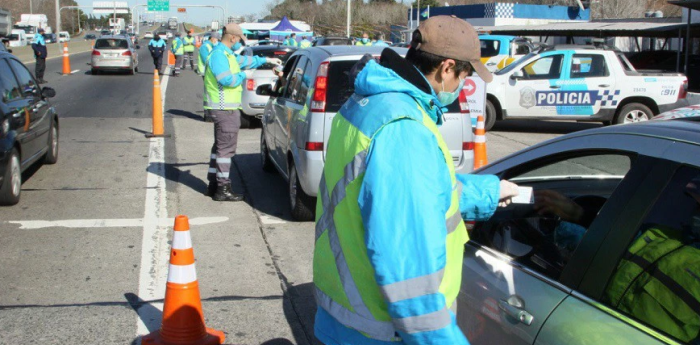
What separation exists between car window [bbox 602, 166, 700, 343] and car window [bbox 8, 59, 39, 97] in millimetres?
8230

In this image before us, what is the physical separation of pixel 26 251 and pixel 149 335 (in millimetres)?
2604

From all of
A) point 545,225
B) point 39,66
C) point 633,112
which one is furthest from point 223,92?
point 39,66

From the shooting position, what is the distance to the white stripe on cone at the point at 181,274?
13.6 feet

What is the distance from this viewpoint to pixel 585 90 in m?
14.5

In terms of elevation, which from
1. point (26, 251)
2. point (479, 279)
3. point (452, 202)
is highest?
point (452, 202)

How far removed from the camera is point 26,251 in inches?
249

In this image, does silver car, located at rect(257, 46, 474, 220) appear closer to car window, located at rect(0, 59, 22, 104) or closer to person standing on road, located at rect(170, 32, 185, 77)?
car window, located at rect(0, 59, 22, 104)

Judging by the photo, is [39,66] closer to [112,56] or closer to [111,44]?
[112,56]

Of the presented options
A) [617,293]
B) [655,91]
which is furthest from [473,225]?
[655,91]

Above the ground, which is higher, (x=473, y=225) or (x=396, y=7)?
(x=396, y=7)

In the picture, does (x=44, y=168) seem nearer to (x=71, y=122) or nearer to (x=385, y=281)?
(x=71, y=122)

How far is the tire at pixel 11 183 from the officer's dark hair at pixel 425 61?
6.38m

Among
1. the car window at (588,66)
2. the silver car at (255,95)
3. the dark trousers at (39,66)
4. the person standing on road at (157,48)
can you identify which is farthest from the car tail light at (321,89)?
the person standing on road at (157,48)

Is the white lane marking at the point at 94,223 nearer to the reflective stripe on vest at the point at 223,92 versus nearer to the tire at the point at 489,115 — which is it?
the reflective stripe on vest at the point at 223,92
